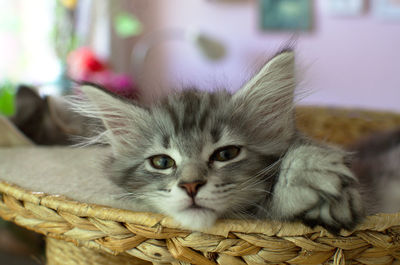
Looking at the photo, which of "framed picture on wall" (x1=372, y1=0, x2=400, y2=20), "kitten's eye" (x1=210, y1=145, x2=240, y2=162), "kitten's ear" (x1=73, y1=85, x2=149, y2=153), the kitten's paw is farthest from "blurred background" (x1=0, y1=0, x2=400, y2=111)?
the kitten's paw

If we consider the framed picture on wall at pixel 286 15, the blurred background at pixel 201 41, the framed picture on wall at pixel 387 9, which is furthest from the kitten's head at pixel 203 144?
the framed picture on wall at pixel 286 15

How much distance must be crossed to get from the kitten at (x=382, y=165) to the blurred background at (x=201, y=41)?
113 centimetres

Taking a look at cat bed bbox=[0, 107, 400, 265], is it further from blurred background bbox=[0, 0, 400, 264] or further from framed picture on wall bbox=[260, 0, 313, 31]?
framed picture on wall bbox=[260, 0, 313, 31]

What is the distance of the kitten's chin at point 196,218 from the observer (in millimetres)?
948

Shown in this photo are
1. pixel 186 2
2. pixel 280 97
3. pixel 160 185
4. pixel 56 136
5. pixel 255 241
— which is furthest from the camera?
pixel 186 2

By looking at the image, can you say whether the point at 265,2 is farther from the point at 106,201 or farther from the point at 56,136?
the point at 106,201

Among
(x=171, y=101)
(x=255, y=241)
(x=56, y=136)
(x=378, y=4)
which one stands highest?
(x=378, y=4)

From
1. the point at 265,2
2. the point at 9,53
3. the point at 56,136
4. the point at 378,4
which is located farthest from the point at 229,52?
the point at 56,136

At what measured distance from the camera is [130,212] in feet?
3.27

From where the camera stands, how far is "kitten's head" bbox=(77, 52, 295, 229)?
101 cm

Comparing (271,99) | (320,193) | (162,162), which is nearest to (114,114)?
(162,162)

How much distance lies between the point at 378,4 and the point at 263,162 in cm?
280

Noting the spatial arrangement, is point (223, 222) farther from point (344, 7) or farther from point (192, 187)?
point (344, 7)

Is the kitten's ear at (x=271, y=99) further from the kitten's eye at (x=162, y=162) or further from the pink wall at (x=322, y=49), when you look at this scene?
the pink wall at (x=322, y=49)
